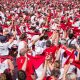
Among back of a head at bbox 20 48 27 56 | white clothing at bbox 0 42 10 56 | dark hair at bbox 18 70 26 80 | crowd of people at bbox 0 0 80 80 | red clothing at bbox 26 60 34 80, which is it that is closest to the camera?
dark hair at bbox 18 70 26 80

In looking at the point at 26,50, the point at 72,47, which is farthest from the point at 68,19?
the point at 26,50

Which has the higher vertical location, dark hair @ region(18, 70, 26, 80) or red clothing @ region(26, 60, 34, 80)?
dark hair @ region(18, 70, 26, 80)

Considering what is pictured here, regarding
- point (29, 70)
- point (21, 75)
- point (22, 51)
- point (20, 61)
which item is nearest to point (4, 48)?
point (22, 51)

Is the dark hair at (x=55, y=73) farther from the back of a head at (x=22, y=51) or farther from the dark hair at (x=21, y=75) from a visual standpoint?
the back of a head at (x=22, y=51)

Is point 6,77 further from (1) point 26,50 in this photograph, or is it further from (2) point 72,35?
(2) point 72,35

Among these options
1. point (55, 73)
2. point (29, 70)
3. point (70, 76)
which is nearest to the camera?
point (70, 76)

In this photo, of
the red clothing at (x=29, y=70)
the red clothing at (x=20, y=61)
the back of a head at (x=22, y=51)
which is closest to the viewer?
the red clothing at (x=29, y=70)

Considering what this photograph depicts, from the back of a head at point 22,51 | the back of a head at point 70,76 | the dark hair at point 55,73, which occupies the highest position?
the back of a head at point 22,51

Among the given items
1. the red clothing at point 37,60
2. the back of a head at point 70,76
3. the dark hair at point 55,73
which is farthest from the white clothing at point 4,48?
the back of a head at point 70,76

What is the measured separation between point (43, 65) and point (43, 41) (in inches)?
104

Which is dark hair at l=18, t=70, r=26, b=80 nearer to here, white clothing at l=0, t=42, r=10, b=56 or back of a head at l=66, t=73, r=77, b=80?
back of a head at l=66, t=73, r=77, b=80

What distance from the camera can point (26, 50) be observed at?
12.6m

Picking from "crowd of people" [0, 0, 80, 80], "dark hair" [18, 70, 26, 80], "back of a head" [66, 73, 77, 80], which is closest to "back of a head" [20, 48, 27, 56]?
"crowd of people" [0, 0, 80, 80]

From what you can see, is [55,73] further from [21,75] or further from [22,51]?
[22,51]
